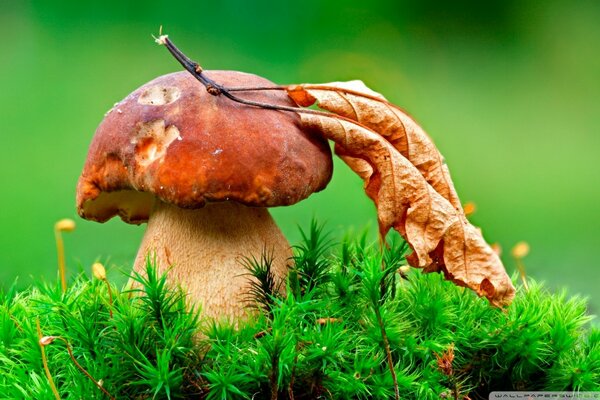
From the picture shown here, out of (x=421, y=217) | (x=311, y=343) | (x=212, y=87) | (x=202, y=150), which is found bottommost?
(x=311, y=343)

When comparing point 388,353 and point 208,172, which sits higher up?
point 208,172

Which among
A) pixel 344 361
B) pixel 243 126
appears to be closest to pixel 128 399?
pixel 344 361

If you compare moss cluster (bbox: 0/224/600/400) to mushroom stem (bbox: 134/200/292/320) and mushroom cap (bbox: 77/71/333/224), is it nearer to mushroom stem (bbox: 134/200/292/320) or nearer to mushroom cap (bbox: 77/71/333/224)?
mushroom stem (bbox: 134/200/292/320)

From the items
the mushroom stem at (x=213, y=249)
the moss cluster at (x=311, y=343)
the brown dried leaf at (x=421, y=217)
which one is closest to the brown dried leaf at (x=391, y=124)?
the brown dried leaf at (x=421, y=217)

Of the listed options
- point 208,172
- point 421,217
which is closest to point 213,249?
point 208,172

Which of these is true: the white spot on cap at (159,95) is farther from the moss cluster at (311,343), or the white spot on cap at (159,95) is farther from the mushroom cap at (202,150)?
the moss cluster at (311,343)

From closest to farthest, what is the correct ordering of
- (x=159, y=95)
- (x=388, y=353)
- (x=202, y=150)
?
(x=388, y=353) → (x=202, y=150) → (x=159, y=95)

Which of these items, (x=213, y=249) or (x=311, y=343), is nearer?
(x=311, y=343)

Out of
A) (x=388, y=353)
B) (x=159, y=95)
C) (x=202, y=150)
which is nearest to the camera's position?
(x=388, y=353)

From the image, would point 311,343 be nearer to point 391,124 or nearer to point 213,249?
point 213,249
